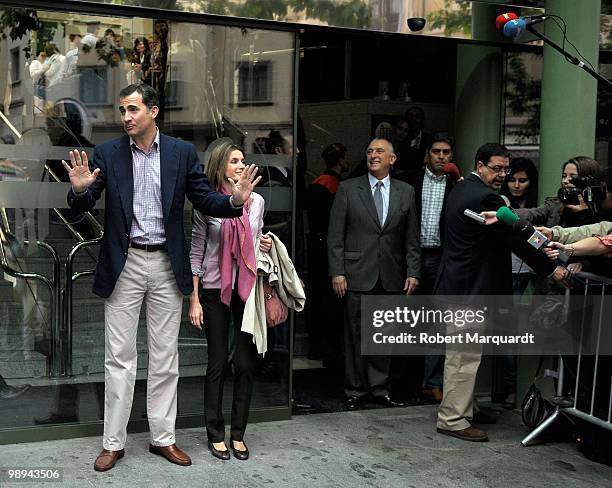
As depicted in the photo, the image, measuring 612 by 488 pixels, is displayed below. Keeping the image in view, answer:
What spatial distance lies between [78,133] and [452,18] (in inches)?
111

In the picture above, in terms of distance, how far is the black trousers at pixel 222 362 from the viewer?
5.90 m

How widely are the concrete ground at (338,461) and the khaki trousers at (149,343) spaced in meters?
0.25

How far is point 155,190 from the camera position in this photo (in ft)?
18.5

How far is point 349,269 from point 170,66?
203 cm

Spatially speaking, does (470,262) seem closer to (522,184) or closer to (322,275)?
(522,184)

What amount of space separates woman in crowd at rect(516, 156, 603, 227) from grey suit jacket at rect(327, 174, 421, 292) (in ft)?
2.99

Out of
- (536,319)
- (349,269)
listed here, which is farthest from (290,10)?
(536,319)

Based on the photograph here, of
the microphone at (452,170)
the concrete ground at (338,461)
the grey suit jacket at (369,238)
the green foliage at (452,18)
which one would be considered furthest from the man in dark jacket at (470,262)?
the green foliage at (452,18)

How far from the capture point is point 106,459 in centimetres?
563

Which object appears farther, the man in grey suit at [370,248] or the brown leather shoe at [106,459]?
the man in grey suit at [370,248]

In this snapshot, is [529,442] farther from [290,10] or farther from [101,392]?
[290,10]

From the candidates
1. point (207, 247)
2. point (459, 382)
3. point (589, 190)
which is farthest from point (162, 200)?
point (589, 190)

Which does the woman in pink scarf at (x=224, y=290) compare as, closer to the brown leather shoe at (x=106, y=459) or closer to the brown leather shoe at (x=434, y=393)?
the brown leather shoe at (x=106, y=459)

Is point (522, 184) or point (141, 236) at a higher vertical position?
point (522, 184)
